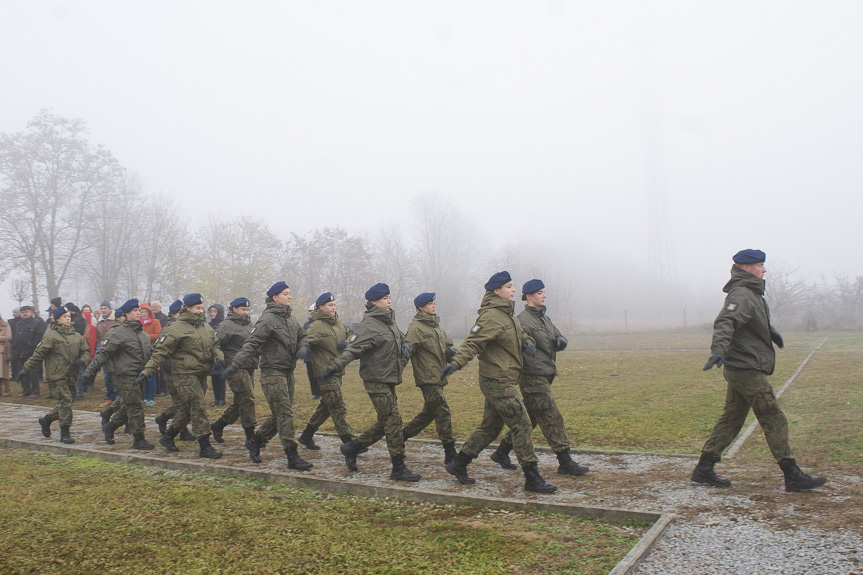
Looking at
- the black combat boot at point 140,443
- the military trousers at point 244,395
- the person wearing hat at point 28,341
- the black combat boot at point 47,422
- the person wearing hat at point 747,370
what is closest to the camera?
the person wearing hat at point 747,370

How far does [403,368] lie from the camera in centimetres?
734

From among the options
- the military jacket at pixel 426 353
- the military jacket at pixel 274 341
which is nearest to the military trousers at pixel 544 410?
the military jacket at pixel 426 353

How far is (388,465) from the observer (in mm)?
7777

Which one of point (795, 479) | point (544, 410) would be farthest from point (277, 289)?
point (795, 479)

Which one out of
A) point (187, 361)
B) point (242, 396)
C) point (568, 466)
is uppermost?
point (187, 361)

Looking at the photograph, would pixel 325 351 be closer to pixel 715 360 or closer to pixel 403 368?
pixel 403 368

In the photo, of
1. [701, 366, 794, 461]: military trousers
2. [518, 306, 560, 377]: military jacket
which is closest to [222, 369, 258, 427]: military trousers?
[518, 306, 560, 377]: military jacket

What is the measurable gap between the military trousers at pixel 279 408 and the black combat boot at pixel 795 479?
499cm

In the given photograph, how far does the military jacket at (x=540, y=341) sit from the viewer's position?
22.9 ft

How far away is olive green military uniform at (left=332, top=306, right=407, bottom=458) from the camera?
713cm

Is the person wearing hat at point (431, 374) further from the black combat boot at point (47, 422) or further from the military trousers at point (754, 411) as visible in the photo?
the black combat boot at point (47, 422)

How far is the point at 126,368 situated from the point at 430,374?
4.76m

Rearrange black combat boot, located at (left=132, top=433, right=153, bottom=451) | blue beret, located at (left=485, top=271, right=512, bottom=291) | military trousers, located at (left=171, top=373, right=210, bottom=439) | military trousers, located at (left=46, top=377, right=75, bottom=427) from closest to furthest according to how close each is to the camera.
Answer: blue beret, located at (left=485, top=271, right=512, bottom=291)
military trousers, located at (left=171, top=373, right=210, bottom=439)
black combat boot, located at (left=132, top=433, right=153, bottom=451)
military trousers, located at (left=46, top=377, right=75, bottom=427)

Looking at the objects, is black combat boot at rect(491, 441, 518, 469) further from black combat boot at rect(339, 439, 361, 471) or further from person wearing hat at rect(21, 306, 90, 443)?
person wearing hat at rect(21, 306, 90, 443)
